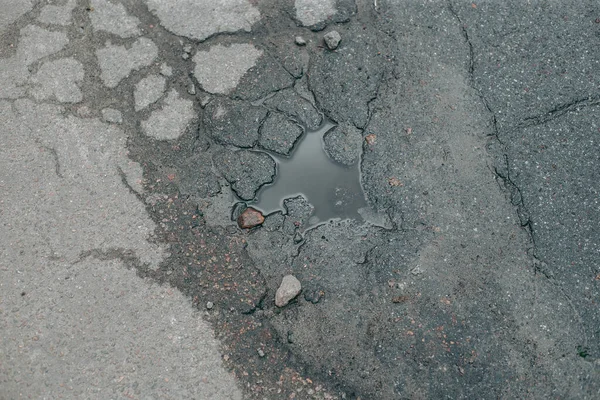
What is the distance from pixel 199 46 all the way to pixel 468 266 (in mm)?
2107

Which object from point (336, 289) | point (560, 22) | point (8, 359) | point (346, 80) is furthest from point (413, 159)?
point (8, 359)

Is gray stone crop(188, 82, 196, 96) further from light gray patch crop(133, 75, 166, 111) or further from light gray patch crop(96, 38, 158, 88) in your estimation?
light gray patch crop(96, 38, 158, 88)

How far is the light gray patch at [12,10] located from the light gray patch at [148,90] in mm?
974

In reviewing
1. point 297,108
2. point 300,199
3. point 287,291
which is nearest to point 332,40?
point 297,108

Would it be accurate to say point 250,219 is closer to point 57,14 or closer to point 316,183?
point 316,183

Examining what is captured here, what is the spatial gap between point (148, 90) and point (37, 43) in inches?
31.6

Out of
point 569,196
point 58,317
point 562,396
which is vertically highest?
point 569,196

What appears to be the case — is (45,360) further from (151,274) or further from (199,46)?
(199,46)

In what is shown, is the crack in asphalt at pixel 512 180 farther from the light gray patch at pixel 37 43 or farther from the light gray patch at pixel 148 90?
the light gray patch at pixel 37 43

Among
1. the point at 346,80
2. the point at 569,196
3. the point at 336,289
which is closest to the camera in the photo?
the point at 336,289

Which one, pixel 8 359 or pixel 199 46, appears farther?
pixel 199 46

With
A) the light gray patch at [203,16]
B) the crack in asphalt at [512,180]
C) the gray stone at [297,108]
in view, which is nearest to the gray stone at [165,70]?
the light gray patch at [203,16]

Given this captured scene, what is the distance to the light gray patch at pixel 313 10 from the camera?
3488mm

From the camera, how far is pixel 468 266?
2.91 meters
